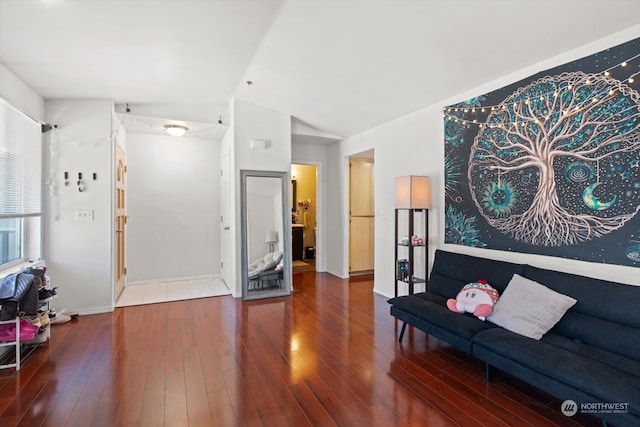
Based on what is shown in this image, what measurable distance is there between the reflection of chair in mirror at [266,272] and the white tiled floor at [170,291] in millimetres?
527

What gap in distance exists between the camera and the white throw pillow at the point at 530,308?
2314mm

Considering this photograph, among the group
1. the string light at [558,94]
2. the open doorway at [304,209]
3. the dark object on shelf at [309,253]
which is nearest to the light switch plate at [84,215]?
the open doorway at [304,209]

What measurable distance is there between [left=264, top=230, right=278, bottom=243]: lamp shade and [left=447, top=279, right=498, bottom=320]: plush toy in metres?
2.75

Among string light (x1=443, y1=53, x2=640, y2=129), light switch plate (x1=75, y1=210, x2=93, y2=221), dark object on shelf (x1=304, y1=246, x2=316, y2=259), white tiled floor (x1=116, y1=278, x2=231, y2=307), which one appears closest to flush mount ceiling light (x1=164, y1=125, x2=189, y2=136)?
light switch plate (x1=75, y1=210, x2=93, y2=221)

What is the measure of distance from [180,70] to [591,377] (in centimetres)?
421

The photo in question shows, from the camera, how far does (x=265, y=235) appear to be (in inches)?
191

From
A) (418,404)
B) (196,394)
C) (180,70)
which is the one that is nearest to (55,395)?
(196,394)

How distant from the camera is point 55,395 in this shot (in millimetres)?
2258

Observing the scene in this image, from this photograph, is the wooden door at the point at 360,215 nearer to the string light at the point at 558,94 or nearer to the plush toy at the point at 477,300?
the string light at the point at 558,94

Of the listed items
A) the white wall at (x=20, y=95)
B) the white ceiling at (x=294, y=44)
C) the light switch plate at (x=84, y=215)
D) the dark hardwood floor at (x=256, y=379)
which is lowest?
the dark hardwood floor at (x=256, y=379)

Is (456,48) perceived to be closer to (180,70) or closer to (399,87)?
(399,87)

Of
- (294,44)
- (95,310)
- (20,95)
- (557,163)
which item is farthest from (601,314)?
(20,95)

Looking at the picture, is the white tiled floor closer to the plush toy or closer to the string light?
the plush toy

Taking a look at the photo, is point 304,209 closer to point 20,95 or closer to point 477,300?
point 20,95
